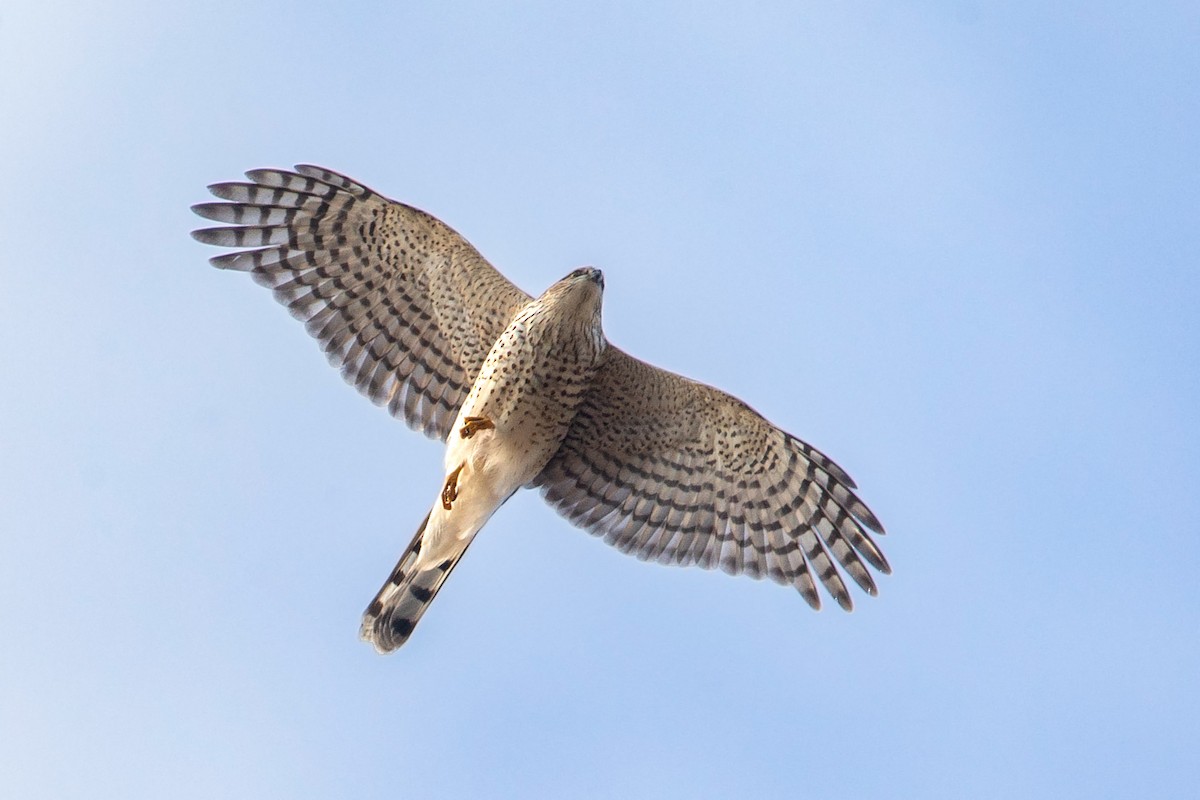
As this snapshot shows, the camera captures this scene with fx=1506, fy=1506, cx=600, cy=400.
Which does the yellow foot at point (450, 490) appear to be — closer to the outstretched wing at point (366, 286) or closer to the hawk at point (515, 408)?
the hawk at point (515, 408)

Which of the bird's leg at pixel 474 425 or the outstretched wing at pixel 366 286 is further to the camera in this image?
the outstretched wing at pixel 366 286

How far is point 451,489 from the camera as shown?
1041cm

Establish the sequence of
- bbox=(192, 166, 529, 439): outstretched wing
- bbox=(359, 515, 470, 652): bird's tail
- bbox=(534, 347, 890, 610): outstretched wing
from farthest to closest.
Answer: bbox=(534, 347, 890, 610): outstretched wing → bbox=(192, 166, 529, 439): outstretched wing → bbox=(359, 515, 470, 652): bird's tail

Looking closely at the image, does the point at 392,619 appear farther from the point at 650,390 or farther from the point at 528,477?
the point at 650,390

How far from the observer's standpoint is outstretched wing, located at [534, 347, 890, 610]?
11.1m

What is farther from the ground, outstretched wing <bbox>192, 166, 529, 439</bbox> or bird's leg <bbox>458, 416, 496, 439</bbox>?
outstretched wing <bbox>192, 166, 529, 439</bbox>

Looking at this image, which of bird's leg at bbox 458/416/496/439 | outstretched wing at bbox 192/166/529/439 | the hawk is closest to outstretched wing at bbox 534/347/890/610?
the hawk

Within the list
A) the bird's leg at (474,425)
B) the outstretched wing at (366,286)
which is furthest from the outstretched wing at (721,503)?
the outstretched wing at (366,286)

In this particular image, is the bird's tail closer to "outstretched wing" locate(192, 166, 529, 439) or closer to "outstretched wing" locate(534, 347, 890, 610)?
"outstretched wing" locate(192, 166, 529, 439)

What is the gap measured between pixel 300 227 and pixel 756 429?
11.9 ft

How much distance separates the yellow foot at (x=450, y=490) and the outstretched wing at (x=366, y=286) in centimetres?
54

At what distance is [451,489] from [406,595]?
799 millimetres

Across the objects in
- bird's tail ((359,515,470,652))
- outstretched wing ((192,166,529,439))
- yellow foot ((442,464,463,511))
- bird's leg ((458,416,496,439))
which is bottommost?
bird's tail ((359,515,470,652))

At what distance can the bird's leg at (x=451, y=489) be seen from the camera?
34.1 feet
